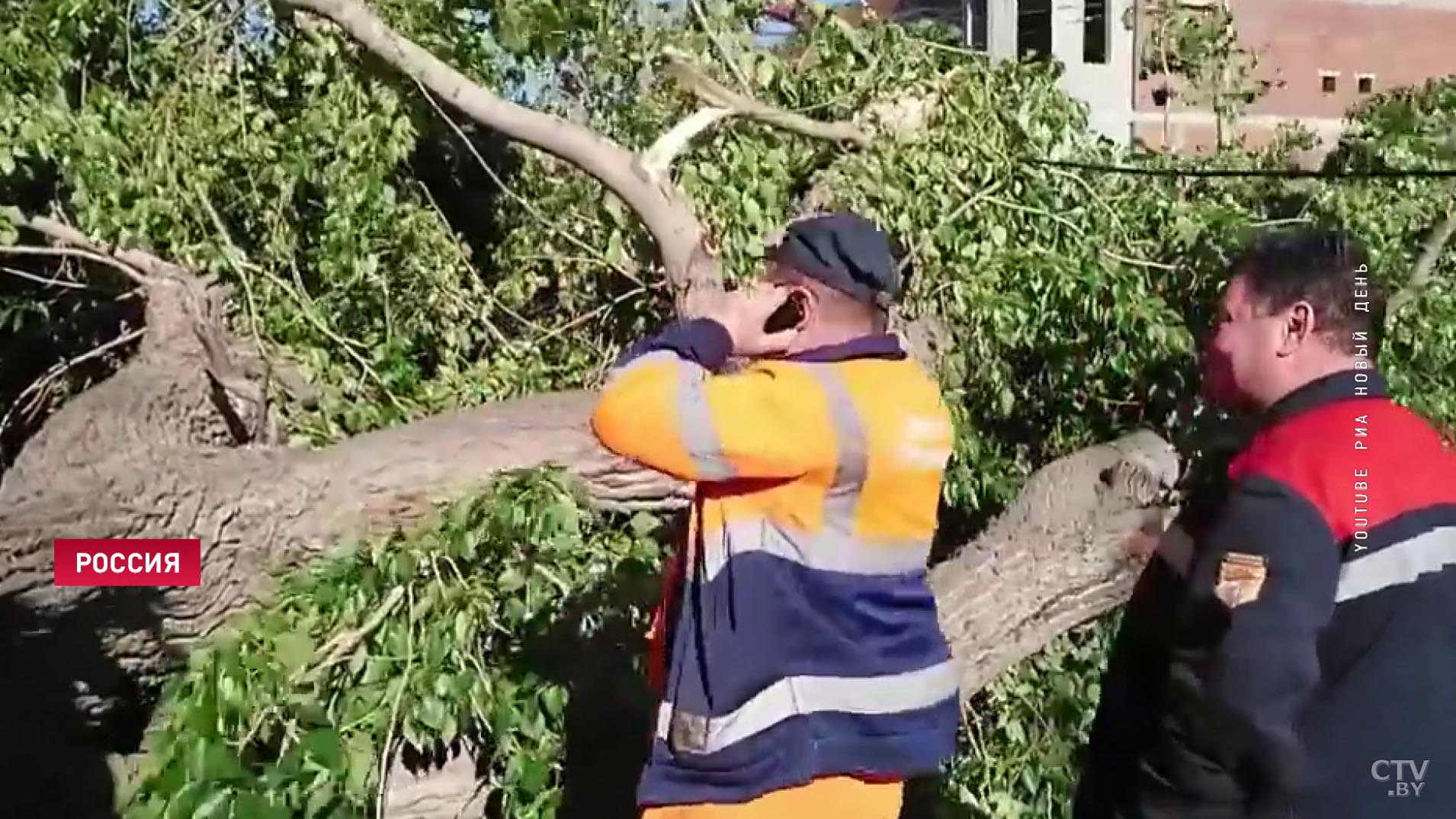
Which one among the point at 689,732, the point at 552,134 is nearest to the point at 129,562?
the point at 552,134

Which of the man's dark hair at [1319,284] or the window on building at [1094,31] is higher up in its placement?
the window on building at [1094,31]

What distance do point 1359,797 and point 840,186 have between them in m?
2.62

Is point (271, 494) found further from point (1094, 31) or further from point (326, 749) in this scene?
point (1094, 31)

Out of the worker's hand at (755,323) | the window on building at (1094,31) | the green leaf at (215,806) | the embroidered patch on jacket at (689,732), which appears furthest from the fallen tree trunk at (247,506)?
the window on building at (1094,31)

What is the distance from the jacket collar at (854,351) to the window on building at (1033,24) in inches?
651

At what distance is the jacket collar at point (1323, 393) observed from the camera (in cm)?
171

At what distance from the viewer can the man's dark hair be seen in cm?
174

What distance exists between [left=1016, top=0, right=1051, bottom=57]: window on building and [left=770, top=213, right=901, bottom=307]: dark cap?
1650 cm

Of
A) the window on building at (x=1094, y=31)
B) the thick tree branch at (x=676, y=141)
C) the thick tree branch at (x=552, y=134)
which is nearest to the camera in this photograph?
the thick tree branch at (x=552, y=134)

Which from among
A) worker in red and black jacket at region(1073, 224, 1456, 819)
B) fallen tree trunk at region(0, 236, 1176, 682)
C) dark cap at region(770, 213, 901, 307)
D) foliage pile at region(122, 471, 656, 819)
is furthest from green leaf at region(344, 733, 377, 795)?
worker in red and black jacket at region(1073, 224, 1456, 819)

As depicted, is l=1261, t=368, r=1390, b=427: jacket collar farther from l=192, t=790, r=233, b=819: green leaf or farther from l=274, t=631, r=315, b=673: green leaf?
l=274, t=631, r=315, b=673: green leaf

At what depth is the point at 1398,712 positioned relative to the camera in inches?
64.7

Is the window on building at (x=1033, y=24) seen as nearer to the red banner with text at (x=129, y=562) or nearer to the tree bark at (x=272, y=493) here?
the tree bark at (x=272, y=493)

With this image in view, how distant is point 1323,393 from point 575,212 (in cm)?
318
